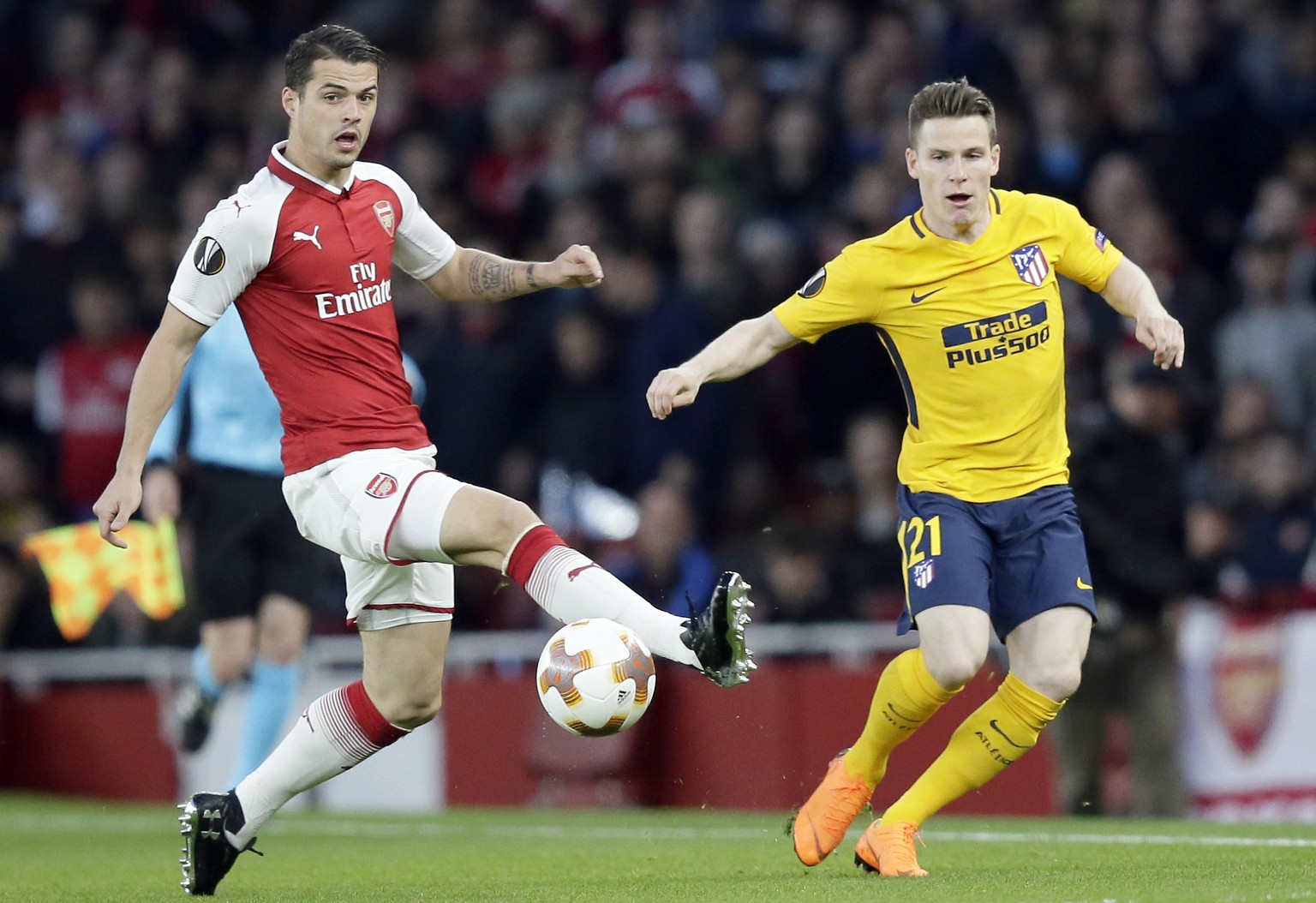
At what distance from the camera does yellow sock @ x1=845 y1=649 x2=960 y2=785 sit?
6.23 m

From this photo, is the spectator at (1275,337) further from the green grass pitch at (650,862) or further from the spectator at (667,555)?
the green grass pitch at (650,862)

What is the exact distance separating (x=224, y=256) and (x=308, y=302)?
28cm

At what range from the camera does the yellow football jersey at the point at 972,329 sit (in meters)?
6.32

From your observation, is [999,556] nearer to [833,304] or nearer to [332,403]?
[833,304]

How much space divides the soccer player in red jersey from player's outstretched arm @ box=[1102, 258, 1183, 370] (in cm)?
160

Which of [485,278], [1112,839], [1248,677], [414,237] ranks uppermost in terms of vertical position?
[414,237]

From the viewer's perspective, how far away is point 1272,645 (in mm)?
9516

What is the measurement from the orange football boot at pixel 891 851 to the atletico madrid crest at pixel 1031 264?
5.52 ft

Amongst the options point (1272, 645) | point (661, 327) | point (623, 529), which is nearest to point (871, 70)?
point (661, 327)

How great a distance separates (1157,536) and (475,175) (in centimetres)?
589

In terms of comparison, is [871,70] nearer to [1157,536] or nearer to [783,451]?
[783,451]

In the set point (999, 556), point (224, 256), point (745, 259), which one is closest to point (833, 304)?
point (999, 556)

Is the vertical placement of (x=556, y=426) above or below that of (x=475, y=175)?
below

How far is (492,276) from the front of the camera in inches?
264
